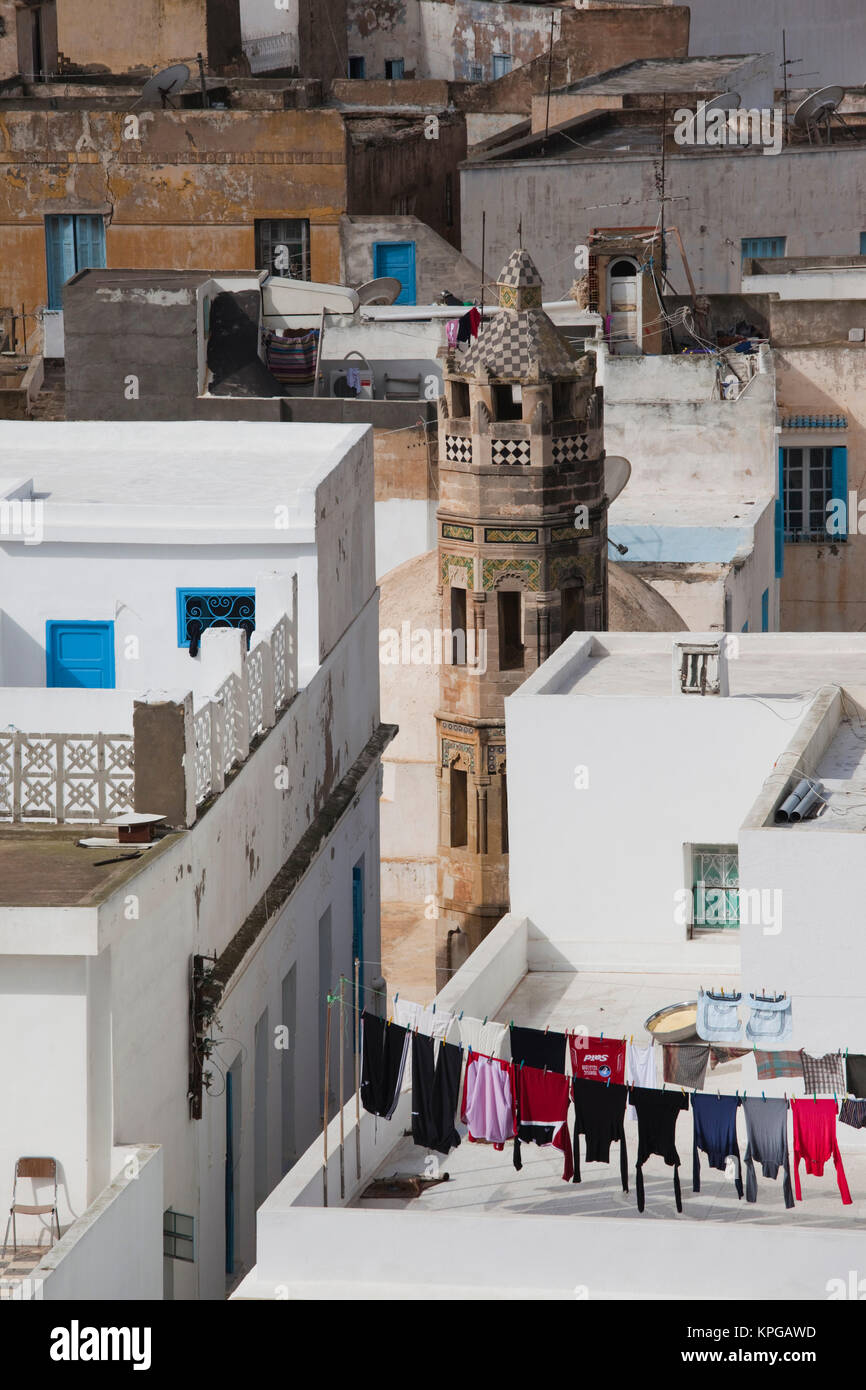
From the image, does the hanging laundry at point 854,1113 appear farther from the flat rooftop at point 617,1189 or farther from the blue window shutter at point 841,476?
the blue window shutter at point 841,476

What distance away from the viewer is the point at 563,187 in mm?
52469

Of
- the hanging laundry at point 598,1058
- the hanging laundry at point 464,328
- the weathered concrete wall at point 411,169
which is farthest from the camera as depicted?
the weathered concrete wall at point 411,169

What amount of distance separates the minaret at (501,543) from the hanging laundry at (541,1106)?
10795 millimetres

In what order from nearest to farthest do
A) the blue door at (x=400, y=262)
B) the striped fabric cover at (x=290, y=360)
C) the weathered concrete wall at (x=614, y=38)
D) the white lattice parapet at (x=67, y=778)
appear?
1. the white lattice parapet at (x=67, y=778)
2. the striped fabric cover at (x=290, y=360)
3. the blue door at (x=400, y=262)
4. the weathered concrete wall at (x=614, y=38)

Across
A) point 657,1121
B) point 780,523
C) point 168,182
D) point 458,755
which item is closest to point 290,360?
point 780,523

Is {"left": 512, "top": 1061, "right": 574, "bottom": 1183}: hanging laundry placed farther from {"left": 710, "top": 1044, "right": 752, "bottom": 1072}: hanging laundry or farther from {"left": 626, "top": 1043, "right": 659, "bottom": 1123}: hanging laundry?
{"left": 710, "top": 1044, "right": 752, "bottom": 1072}: hanging laundry

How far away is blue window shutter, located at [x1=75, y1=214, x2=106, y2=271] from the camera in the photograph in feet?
173

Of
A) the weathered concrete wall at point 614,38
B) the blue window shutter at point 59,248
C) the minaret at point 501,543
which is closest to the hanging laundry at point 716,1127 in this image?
the minaret at point 501,543

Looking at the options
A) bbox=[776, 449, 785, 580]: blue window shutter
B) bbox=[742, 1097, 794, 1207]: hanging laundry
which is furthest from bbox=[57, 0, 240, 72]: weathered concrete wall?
bbox=[742, 1097, 794, 1207]: hanging laundry

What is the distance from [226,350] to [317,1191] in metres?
27.6

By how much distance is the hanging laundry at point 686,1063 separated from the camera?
1711 centimetres

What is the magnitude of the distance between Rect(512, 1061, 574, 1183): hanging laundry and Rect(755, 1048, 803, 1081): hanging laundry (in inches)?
73.1

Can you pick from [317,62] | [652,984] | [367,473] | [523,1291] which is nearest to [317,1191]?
[523,1291]

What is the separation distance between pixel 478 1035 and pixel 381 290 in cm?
3223
